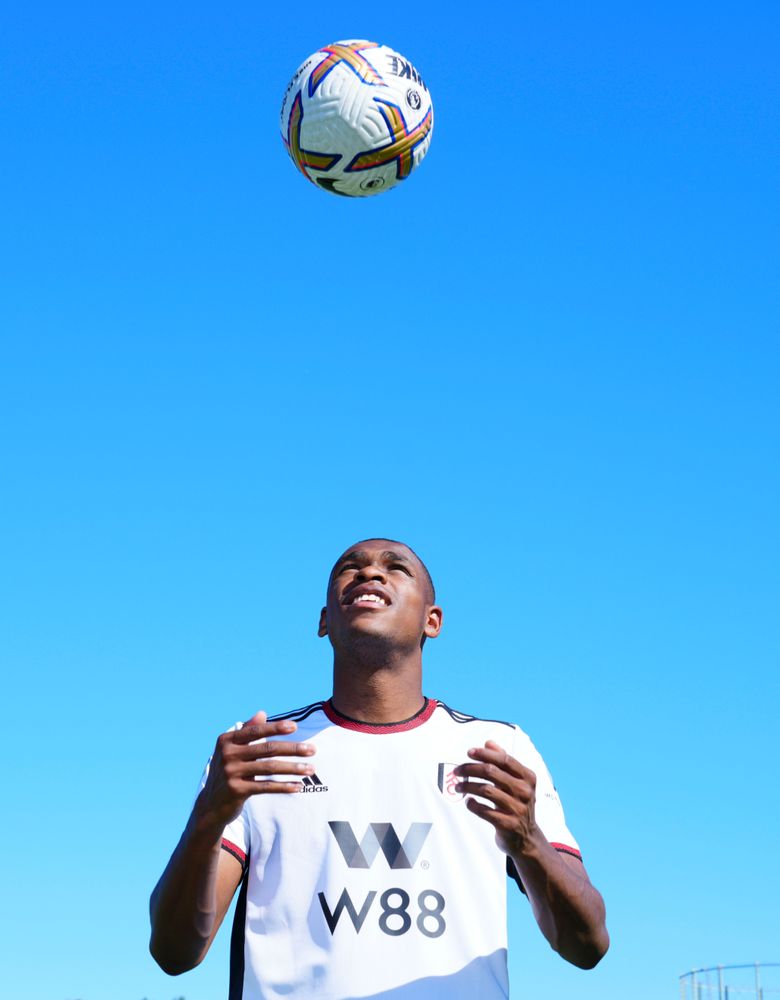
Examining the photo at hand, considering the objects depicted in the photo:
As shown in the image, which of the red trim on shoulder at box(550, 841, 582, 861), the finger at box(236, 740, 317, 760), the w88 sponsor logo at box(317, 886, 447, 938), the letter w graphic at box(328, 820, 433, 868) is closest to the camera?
the finger at box(236, 740, 317, 760)

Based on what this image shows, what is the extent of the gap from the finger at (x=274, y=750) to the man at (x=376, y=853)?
0.13ft

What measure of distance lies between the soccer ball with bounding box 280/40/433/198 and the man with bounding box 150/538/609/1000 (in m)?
4.15

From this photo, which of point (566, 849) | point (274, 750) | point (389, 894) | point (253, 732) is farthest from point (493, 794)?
point (566, 849)

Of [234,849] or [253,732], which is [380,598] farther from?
[253,732]

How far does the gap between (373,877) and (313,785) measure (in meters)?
0.72

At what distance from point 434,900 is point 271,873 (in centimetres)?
99

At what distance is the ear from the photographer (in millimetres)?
9273

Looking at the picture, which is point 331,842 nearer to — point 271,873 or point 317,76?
point 271,873

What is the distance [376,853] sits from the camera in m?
8.09

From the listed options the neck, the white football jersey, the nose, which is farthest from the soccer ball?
the white football jersey

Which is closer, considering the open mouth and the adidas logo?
the adidas logo

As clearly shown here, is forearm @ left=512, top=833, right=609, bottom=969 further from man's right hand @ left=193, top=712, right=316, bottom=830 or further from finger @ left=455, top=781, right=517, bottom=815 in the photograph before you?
man's right hand @ left=193, top=712, right=316, bottom=830

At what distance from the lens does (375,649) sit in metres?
8.70

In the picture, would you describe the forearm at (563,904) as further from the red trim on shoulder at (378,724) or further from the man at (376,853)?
the red trim on shoulder at (378,724)
